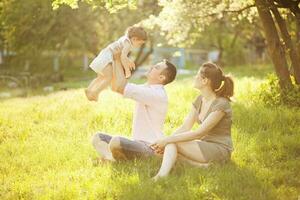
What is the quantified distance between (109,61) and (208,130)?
1783 mm

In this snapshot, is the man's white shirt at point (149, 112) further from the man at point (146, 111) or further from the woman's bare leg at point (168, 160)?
the woman's bare leg at point (168, 160)

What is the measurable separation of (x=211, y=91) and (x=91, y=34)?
3260 centimetres

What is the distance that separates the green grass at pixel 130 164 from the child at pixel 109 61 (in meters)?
1.20

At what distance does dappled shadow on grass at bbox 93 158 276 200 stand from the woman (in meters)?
0.19

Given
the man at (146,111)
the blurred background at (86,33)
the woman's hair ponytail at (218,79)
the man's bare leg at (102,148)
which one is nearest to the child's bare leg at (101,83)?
the man at (146,111)

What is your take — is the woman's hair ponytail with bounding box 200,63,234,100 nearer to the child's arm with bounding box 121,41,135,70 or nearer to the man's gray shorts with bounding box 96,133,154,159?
the child's arm with bounding box 121,41,135,70

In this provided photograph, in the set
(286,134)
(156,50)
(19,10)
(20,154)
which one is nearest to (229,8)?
(286,134)

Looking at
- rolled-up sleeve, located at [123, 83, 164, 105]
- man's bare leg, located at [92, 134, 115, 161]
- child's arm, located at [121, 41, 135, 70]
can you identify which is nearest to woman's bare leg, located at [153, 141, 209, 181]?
rolled-up sleeve, located at [123, 83, 164, 105]

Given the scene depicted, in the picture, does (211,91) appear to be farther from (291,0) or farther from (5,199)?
(291,0)

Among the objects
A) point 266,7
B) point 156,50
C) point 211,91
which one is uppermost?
point 266,7

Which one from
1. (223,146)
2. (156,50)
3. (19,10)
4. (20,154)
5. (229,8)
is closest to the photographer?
(223,146)

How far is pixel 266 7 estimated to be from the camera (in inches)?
541

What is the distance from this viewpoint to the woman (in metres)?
7.73

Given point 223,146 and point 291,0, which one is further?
point 291,0
